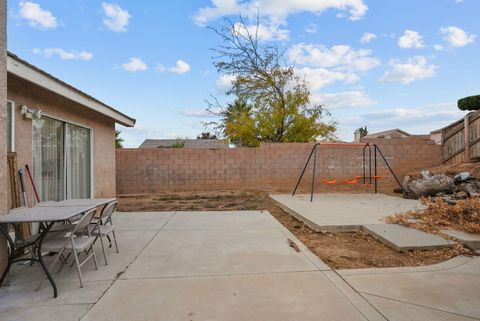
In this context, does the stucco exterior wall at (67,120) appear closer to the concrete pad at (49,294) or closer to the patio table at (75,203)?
the patio table at (75,203)

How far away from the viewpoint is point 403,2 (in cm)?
931

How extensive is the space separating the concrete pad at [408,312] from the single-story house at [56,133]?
4.90 meters

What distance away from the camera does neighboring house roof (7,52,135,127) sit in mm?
4172

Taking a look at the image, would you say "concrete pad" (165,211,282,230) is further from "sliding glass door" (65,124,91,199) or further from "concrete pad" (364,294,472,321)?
"concrete pad" (364,294,472,321)

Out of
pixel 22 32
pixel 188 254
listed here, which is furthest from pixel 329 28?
pixel 188 254

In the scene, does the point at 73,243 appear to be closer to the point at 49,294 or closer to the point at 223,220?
the point at 49,294

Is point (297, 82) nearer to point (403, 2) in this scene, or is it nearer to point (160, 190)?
point (403, 2)

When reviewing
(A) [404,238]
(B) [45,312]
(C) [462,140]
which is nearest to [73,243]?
(B) [45,312]

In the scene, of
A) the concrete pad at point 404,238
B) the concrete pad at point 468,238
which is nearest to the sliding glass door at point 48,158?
the concrete pad at point 404,238

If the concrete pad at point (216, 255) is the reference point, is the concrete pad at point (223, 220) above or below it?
above

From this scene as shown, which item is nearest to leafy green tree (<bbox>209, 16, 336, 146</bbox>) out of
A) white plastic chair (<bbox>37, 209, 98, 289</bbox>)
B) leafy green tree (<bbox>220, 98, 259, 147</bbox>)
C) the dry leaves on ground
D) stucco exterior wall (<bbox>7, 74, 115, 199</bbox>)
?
leafy green tree (<bbox>220, 98, 259, 147</bbox>)

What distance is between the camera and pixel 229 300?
118 inches

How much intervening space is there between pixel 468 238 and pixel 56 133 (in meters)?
7.08

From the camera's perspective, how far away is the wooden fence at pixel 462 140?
10680mm
